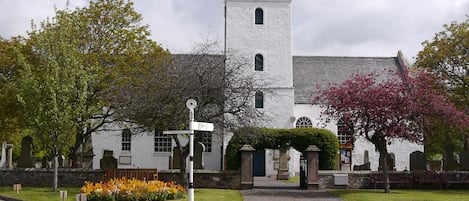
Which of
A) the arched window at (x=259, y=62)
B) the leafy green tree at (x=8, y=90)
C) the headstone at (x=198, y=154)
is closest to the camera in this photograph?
the leafy green tree at (x=8, y=90)

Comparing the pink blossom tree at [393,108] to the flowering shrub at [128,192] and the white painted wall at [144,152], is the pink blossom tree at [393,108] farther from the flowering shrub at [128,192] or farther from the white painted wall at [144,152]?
the white painted wall at [144,152]

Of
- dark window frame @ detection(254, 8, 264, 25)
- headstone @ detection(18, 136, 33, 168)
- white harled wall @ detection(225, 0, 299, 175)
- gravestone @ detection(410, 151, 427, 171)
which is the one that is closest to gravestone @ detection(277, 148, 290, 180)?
white harled wall @ detection(225, 0, 299, 175)

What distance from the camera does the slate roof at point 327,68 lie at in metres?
45.1

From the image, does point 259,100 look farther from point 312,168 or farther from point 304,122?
point 312,168

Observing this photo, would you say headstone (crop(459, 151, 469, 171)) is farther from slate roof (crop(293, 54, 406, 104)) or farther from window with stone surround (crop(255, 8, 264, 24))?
window with stone surround (crop(255, 8, 264, 24))

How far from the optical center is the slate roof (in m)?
45.1

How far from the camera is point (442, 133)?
33.5 meters

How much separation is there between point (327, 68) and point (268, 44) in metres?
8.40

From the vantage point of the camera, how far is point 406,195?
2395cm

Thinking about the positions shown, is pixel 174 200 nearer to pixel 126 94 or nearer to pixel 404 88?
pixel 126 94

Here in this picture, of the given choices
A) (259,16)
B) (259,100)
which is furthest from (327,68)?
(259,16)

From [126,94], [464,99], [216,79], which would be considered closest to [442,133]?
[464,99]

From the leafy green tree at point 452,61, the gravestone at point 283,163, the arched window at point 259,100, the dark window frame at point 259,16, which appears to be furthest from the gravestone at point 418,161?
the dark window frame at point 259,16

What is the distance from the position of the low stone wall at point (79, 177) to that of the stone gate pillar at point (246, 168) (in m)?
0.28
